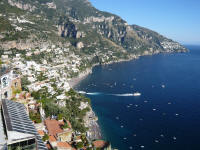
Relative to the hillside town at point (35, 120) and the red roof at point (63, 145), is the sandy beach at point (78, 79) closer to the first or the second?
the hillside town at point (35, 120)

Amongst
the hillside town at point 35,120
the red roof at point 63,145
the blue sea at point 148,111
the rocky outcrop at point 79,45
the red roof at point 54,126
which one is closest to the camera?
the hillside town at point 35,120

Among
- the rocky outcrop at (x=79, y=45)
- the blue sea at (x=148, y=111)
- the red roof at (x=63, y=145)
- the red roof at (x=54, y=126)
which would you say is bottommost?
the blue sea at (x=148, y=111)

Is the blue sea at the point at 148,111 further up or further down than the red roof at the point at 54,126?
further down

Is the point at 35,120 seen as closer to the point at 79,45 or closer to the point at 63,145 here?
the point at 63,145

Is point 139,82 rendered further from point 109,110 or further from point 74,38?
point 74,38

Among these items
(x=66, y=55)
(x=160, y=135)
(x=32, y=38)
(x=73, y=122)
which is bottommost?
(x=160, y=135)

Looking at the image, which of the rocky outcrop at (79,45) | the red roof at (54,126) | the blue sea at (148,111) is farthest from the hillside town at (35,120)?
the rocky outcrop at (79,45)

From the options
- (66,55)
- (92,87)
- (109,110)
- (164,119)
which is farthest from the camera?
(66,55)

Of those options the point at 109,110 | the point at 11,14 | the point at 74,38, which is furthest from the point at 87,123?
the point at 74,38

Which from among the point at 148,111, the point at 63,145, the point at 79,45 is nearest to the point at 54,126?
the point at 63,145
